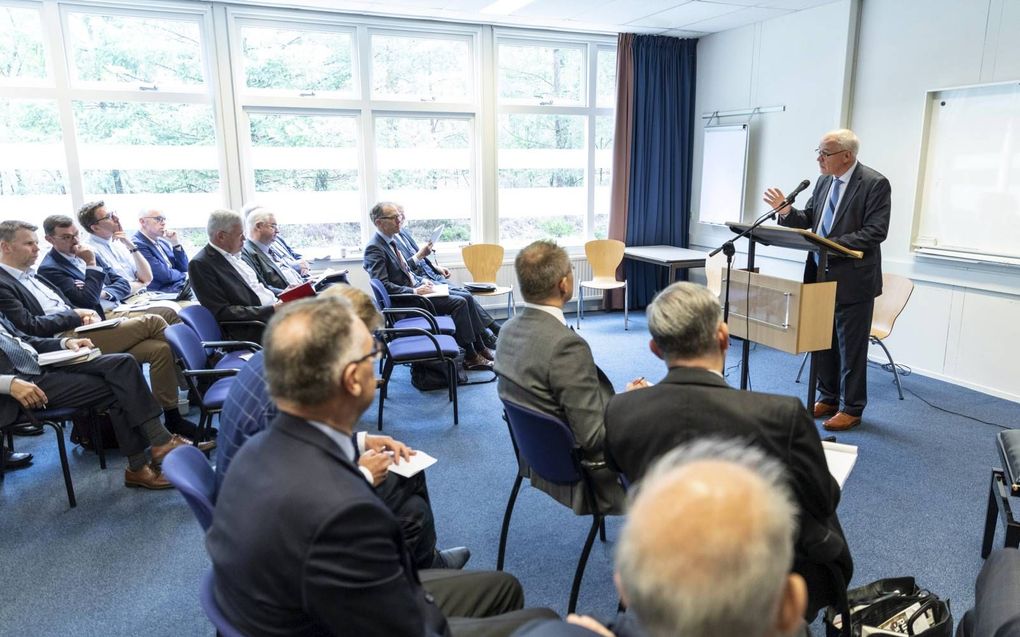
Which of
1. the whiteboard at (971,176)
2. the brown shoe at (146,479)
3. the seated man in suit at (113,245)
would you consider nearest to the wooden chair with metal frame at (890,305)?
the whiteboard at (971,176)

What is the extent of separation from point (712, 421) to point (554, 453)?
0.62 metres

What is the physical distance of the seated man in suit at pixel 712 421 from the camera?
4.89 ft

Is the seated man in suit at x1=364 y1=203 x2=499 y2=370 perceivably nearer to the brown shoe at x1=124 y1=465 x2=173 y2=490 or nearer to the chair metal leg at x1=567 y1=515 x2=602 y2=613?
the brown shoe at x1=124 y1=465 x2=173 y2=490

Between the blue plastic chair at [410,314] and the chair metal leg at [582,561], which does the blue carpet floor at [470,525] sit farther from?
the blue plastic chair at [410,314]

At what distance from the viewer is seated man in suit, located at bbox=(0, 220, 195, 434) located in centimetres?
324

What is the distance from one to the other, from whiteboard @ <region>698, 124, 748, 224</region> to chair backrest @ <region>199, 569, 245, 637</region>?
6030 mm

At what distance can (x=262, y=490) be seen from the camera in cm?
110

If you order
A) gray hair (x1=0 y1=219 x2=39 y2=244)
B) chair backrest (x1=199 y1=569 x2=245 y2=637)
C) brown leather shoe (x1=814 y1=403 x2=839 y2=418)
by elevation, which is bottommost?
brown leather shoe (x1=814 y1=403 x2=839 y2=418)

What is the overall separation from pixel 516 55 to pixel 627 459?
19.0 ft

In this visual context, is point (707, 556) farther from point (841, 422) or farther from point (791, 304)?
point (841, 422)

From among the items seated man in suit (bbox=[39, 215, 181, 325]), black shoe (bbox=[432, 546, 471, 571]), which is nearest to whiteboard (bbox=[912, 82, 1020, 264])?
black shoe (bbox=[432, 546, 471, 571])

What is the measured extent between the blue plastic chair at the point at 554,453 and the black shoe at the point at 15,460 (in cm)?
294

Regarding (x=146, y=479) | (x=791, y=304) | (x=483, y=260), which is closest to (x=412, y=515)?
(x=146, y=479)

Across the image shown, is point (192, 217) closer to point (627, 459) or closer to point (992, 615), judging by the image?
point (627, 459)
